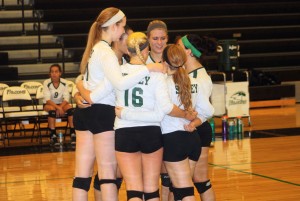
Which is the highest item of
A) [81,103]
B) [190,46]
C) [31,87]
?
[190,46]

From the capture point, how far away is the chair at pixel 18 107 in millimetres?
11000

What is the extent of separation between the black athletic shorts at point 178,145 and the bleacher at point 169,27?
30.8 feet

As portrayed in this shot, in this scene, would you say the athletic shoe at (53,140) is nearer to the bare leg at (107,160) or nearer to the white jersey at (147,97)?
the bare leg at (107,160)

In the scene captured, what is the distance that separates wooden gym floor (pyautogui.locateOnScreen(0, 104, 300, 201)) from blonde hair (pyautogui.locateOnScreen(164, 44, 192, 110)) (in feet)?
6.46

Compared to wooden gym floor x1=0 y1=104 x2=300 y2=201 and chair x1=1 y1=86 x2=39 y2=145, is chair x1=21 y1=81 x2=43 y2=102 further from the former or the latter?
wooden gym floor x1=0 y1=104 x2=300 y2=201

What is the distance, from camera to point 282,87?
15352mm

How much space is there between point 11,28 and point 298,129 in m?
7.40

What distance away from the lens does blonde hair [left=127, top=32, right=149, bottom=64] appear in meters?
4.91

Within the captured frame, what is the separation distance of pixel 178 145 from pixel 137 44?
80 cm

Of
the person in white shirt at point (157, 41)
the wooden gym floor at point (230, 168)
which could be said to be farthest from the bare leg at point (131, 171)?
the wooden gym floor at point (230, 168)

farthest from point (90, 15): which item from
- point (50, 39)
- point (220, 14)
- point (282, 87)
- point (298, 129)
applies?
point (298, 129)

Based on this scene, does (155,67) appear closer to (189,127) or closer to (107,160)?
(189,127)

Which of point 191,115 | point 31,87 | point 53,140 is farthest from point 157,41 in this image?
point 31,87

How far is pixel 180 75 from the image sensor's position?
200 inches
